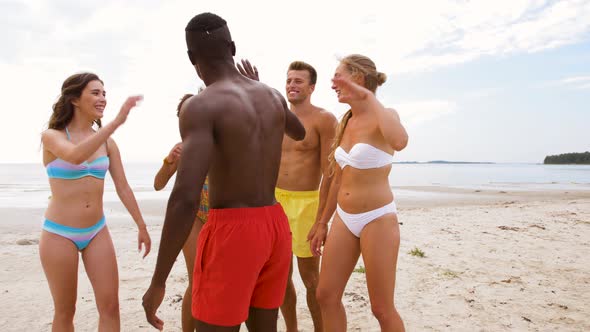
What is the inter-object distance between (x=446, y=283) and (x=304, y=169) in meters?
3.37

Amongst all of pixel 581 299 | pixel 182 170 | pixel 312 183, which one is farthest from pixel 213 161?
pixel 581 299

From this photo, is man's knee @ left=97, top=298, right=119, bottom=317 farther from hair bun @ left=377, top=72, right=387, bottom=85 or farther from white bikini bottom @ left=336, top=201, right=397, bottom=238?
hair bun @ left=377, top=72, right=387, bottom=85

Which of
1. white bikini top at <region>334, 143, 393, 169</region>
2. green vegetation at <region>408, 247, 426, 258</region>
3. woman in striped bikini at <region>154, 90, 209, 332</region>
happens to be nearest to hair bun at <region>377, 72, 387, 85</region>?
white bikini top at <region>334, 143, 393, 169</region>

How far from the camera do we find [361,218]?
3533 mm

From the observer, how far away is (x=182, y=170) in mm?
2062

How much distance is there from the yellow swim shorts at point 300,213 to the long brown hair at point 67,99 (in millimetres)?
2202

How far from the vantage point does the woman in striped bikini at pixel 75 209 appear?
3.30m

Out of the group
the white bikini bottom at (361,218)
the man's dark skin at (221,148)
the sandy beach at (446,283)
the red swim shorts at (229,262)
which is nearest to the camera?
the man's dark skin at (221,148)

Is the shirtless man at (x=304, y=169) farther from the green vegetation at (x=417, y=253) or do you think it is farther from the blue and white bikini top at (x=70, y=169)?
the green vegetation at (x=417, y=253)

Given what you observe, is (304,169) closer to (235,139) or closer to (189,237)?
(189,237)

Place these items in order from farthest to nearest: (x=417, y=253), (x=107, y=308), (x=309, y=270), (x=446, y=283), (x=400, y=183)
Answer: (x=400, y=183) → (x=417, y=253) → (x=446, y=283) → (x=309, y=270) → (x=107, y=308)

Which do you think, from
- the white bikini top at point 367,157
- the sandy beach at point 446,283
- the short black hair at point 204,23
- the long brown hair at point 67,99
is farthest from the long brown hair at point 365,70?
the sandy beach at point 446,283

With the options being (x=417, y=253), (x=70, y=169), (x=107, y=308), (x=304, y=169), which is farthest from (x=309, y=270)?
(x=417, y=253)

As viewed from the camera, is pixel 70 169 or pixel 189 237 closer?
pixel 70 169
